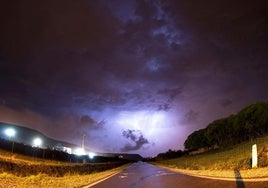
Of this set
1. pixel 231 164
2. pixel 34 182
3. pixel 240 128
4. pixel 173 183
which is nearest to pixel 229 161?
pixel 231 164

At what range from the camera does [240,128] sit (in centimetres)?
9756

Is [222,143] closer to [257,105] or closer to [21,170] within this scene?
[257,105]

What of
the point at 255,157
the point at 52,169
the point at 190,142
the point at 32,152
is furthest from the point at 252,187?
the point at 190,142

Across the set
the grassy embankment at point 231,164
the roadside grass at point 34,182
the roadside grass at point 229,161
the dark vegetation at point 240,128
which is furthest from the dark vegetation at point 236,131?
the roadside grass at point 34,182

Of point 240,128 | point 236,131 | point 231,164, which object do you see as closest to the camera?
point 231,164

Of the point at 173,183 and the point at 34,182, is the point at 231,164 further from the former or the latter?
the point at 34,182

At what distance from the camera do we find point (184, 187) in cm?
1308

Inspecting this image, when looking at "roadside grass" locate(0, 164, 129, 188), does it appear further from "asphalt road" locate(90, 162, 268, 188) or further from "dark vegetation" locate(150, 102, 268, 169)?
"dark vegetation" locate(150, 102, 268, 169)

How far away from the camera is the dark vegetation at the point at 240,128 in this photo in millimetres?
87037

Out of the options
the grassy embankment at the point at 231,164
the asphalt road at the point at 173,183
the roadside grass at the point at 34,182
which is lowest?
the roadside grass at the point at 34,182

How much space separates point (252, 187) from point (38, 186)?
10.5 metres

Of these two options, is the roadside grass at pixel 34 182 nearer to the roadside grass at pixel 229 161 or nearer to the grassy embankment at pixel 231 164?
the grassy embankment at pixel 231 164

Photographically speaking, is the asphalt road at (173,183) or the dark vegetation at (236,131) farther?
the dark vegetation at (236,131)

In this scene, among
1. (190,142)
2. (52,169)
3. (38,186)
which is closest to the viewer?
(38,186)
